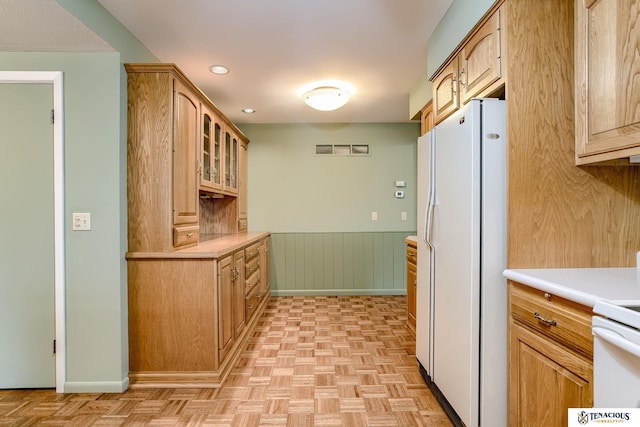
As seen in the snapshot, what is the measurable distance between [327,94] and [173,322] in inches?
91.7

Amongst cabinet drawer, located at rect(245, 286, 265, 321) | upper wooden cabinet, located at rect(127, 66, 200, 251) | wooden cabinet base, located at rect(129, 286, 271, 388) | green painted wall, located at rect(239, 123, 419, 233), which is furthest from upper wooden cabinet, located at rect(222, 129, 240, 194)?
wooden cabinet base, located at rect(129, 286, 271, 388)

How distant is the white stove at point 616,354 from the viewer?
2.83ft

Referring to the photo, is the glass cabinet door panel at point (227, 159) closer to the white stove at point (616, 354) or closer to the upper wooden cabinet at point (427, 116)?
the upper wooden cabinet at point (427, 116)

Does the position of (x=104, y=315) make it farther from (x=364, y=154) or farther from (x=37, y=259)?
(x=364, y=154)

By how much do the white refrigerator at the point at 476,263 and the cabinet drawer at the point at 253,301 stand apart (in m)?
1.87

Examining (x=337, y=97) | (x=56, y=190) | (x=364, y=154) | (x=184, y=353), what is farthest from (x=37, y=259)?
(x=364, y=154)

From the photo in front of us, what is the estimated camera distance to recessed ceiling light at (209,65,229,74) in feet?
9.12

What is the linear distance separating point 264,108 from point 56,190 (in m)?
2.38

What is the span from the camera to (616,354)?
91 cm

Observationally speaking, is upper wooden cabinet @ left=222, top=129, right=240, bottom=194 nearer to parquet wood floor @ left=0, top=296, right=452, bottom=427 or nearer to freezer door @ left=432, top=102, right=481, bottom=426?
parquet wood floor @ left=0, top=296, right=452, bottom=427

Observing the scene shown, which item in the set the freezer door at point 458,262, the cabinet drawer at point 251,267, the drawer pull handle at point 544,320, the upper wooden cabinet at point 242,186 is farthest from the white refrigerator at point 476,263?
the upper wooden cabinet at point 242,186

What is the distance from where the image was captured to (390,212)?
452cm

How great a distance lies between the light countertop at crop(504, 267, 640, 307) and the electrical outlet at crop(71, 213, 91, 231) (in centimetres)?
234

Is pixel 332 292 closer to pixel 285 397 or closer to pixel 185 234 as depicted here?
pixel 285 397
